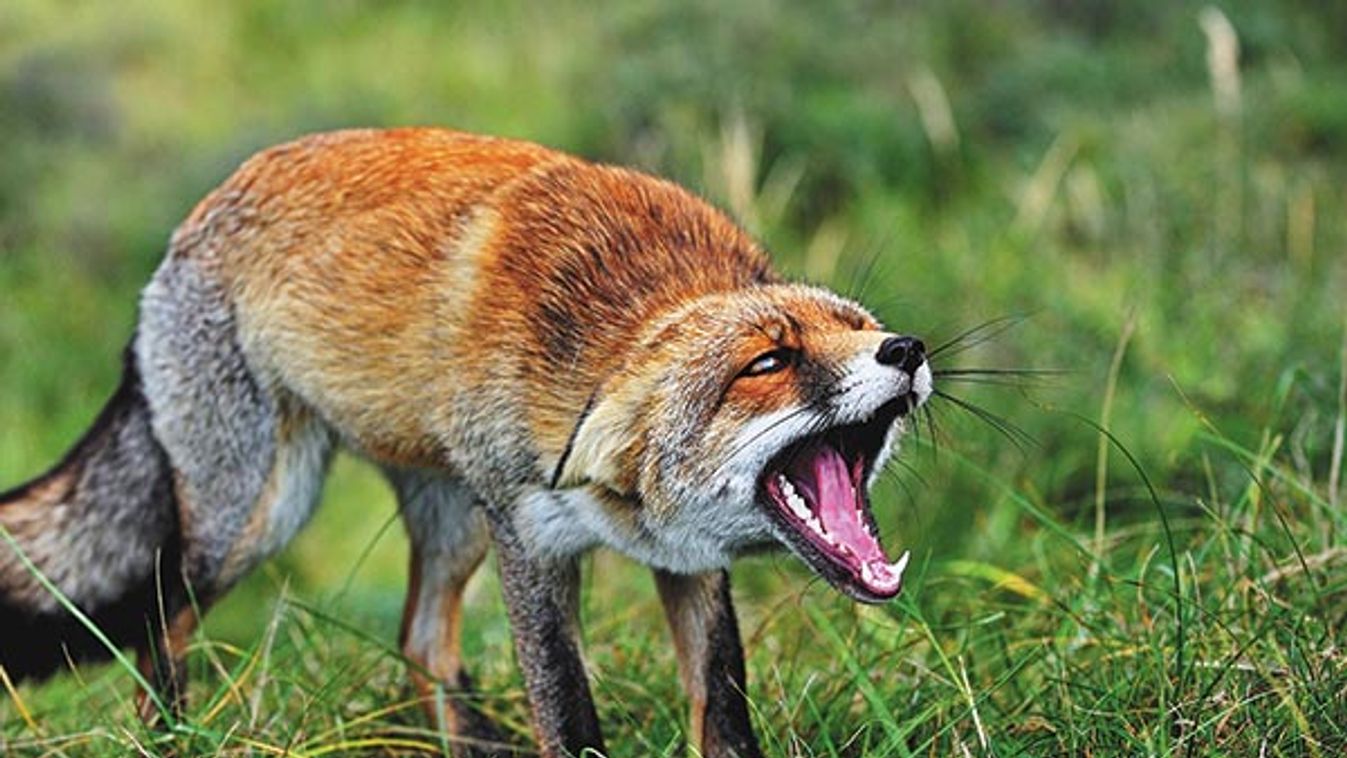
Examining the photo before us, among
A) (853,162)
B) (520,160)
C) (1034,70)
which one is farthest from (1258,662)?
(1034,70)

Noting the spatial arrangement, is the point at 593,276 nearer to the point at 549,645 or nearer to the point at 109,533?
the point at 549,645

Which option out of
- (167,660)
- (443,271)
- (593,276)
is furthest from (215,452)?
(593,276)

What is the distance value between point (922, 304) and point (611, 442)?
14.3 feet

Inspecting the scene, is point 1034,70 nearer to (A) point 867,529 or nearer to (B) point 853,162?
(B) point 853,162

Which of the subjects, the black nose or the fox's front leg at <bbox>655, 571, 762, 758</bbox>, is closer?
the black nose

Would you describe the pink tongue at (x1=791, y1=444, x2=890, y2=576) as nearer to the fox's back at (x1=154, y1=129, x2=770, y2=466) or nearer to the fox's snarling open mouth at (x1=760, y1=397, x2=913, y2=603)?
the fox's snarling open mouth at (x1=760, y1=397, x2=913, y2=603)

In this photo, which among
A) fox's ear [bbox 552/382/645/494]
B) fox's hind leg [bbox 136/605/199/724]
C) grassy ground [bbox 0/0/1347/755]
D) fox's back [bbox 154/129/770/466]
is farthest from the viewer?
fox's hind leg [bbox 136/605/199/724]

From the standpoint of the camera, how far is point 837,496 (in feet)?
12.8

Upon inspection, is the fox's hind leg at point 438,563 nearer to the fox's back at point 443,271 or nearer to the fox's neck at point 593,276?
the fox's back at point 443,271

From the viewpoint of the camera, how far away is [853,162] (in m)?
10.9

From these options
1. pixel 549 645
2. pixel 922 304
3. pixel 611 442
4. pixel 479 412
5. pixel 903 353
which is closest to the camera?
pixel 903 353

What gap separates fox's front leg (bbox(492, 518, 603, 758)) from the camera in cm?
432

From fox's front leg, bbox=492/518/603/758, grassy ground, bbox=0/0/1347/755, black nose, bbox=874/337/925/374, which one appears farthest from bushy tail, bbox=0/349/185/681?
black nose, bbox=874/337/925/374

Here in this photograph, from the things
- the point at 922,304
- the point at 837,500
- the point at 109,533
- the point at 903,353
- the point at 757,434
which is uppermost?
the point at 903,353
